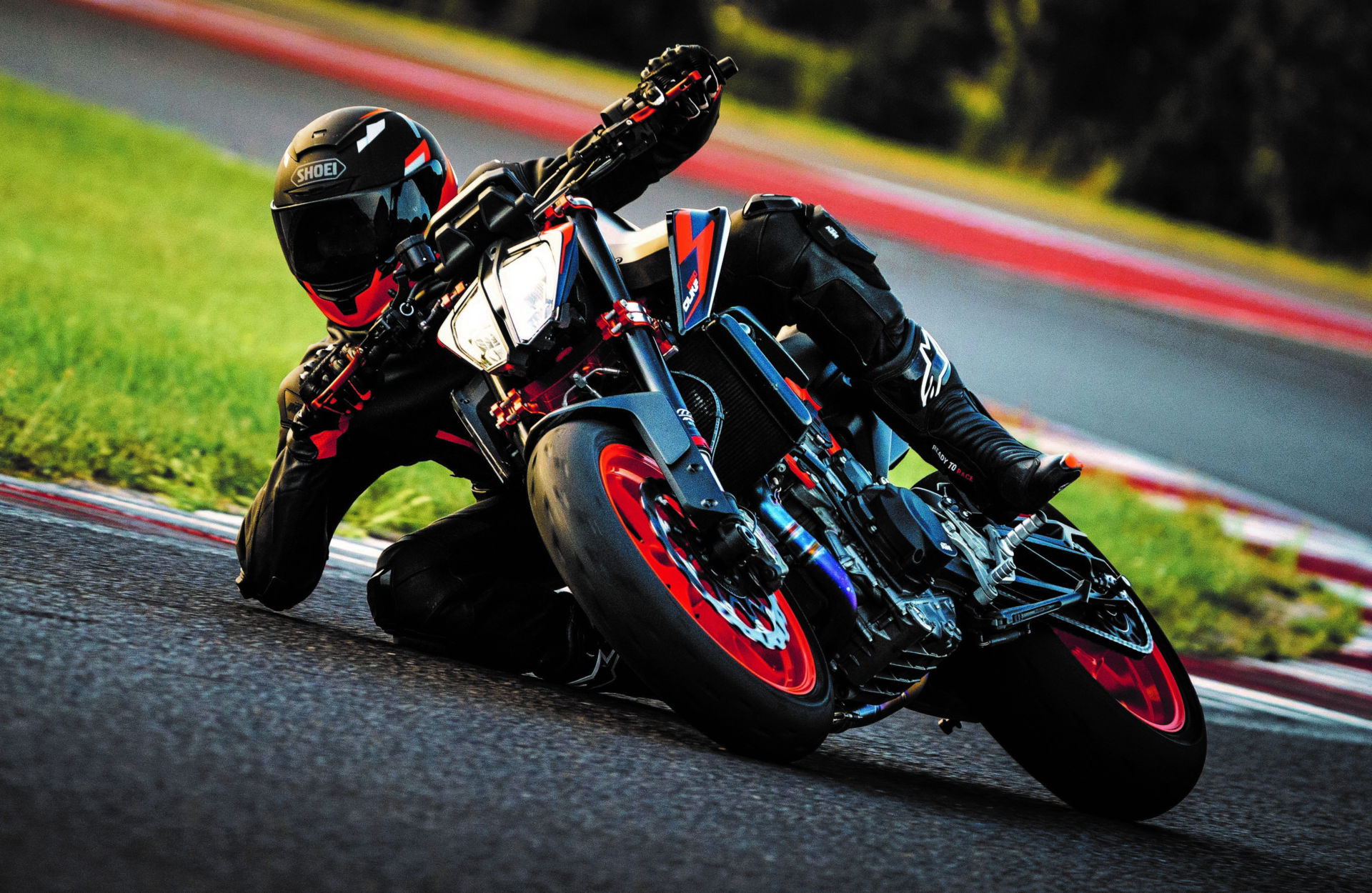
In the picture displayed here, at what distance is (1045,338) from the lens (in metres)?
10.1

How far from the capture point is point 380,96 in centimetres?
1448

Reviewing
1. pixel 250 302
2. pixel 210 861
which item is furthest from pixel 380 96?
pixel 210 861

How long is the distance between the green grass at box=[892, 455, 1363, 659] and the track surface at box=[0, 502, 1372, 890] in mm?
1648

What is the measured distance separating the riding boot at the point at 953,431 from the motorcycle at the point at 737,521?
6cm

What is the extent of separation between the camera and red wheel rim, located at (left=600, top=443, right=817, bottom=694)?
240 cm

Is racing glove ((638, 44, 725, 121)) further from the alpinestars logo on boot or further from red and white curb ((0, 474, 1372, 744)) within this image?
red and white curb ((0, 474, 1372, 744))

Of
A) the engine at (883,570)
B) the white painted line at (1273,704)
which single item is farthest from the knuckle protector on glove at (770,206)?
the white painted line at (1273,704)

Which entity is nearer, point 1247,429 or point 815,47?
point 1247,429

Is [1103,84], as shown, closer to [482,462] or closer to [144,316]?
[144,316]

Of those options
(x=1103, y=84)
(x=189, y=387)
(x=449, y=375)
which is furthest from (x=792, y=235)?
(x=1103, y=84)

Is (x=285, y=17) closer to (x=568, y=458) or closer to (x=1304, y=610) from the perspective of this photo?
(x=1304, y=610)

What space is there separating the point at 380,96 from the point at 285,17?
466 centimetres

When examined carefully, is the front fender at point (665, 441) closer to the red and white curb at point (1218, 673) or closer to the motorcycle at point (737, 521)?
the motorcycle at point (737, 521)

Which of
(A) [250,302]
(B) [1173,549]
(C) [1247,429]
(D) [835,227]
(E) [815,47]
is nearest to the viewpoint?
(D) [835,227]
